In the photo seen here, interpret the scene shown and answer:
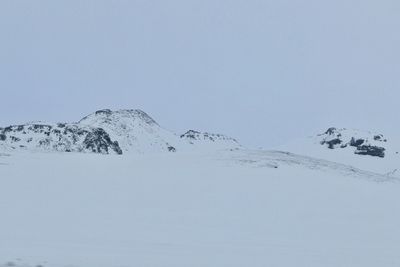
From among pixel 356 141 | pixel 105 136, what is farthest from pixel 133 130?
pixel 356 141

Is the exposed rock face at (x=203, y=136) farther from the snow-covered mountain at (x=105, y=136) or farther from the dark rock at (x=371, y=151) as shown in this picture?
the dark rock at (x=371, y=151)

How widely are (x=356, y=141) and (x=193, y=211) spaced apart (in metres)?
76.6

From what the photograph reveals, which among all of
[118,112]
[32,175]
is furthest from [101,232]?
[118,112]

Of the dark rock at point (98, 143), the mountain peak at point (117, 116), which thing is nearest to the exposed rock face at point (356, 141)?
the mountain peak at point (117, 116)

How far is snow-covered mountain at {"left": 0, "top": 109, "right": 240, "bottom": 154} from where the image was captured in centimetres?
3825

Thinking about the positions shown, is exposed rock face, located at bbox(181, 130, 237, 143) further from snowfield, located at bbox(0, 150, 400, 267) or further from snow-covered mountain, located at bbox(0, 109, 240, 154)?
snowfield, located at bbox(0, 150, 400, 267)

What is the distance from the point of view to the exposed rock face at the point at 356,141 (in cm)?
7838

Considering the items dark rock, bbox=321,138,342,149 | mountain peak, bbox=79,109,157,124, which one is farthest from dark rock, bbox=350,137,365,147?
mountain peak, bbox=79,109,157,124

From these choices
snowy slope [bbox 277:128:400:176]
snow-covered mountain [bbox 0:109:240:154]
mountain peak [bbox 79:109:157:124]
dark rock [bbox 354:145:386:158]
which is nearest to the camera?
snow-covered mountain [bbox 0:109:240:154]

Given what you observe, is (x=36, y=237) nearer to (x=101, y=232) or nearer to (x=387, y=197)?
(x=101, y=232)

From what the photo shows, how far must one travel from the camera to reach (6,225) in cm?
772

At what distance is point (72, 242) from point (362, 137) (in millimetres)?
82639

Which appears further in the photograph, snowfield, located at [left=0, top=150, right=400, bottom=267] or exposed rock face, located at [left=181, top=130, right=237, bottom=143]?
exposed rock face, located at [left=181, top=130, right=237, bottom=143]

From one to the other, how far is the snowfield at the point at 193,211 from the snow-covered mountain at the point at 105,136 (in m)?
5.35
